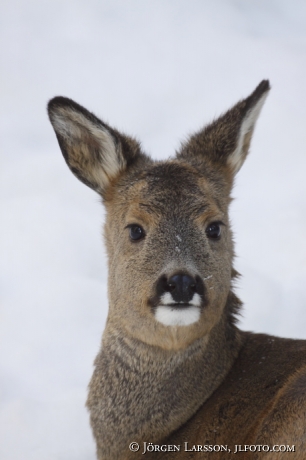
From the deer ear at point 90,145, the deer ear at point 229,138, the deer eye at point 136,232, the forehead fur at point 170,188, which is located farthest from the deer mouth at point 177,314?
the deer ear at point 229,138

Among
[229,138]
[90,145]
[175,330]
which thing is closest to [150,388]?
[175,330]

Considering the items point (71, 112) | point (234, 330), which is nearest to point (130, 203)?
point (71, 112)

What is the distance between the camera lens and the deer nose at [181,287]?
5.70 metres

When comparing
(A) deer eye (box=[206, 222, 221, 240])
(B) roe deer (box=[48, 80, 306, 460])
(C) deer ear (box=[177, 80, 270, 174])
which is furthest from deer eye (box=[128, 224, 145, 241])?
(C) deer ear (box=[177, 80, 270, 174])

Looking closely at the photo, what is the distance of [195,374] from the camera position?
21.4 feet

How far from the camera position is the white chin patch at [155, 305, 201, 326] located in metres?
5.79

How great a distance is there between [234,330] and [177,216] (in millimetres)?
1422

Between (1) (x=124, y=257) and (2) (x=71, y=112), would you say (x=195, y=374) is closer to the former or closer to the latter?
(1) (x=124, y=257)

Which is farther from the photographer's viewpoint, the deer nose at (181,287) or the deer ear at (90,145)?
the deer ear at (90,145)

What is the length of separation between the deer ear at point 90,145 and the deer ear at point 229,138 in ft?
2.13

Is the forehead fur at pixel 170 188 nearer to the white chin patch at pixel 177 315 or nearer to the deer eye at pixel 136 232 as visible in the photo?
the deer eye at pixel 136 232

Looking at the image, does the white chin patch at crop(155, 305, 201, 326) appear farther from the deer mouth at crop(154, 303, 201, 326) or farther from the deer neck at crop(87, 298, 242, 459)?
the deer neck at crop(87, 298, 242, 459)

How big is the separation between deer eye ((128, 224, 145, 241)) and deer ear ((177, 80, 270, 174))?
1.13m

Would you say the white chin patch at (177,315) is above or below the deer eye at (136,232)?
below
